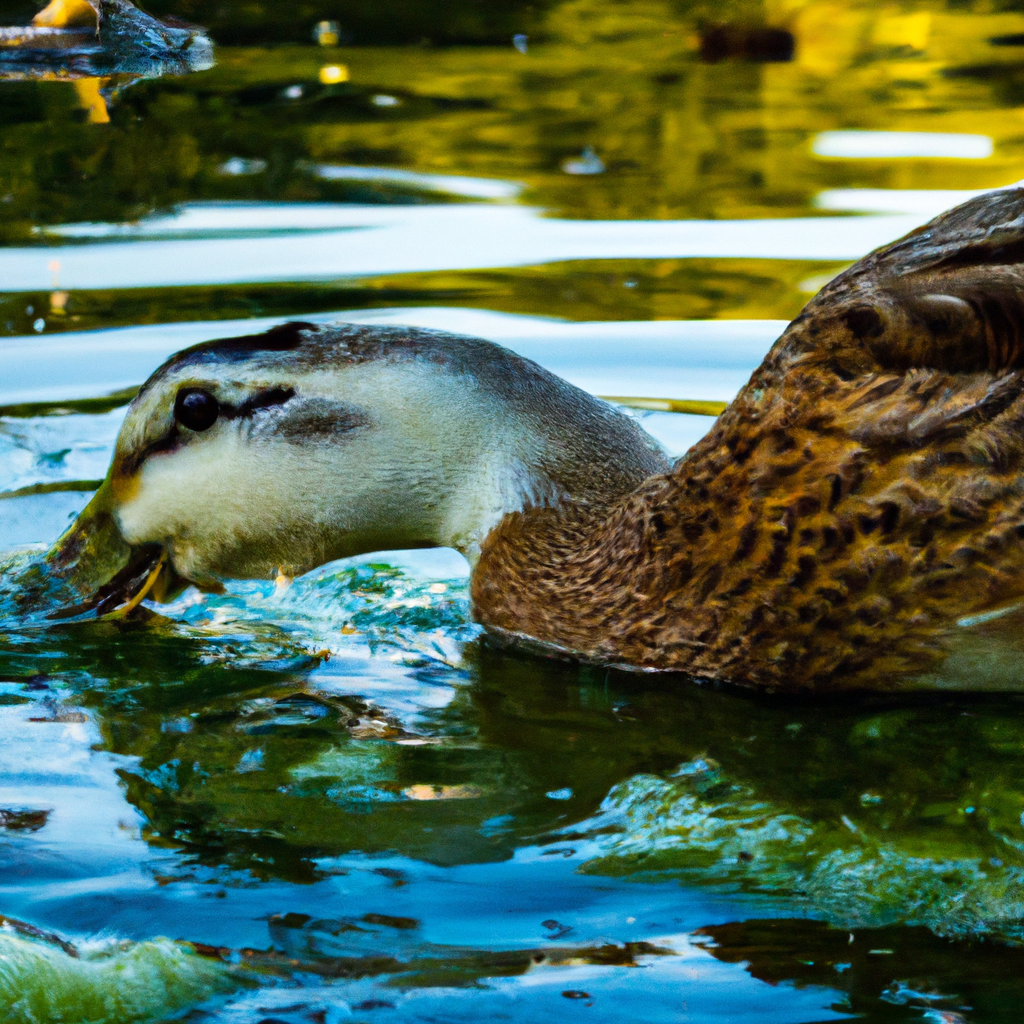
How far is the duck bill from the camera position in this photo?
4543 mm

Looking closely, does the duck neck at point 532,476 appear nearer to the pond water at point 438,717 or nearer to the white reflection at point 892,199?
the pond water at point 438,717

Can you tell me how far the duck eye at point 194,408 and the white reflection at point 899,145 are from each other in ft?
19.5

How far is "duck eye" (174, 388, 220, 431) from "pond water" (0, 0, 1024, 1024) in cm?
62

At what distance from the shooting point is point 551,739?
143 inches

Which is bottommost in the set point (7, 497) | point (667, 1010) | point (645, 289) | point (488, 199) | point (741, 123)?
point (667, 1010)

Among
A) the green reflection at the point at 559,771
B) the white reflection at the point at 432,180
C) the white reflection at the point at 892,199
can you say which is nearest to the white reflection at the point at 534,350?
the white reflection at the point at 892,199

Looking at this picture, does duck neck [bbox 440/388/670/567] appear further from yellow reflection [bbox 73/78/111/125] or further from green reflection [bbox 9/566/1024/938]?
yellow reflection [bbox 73/78/111/125]

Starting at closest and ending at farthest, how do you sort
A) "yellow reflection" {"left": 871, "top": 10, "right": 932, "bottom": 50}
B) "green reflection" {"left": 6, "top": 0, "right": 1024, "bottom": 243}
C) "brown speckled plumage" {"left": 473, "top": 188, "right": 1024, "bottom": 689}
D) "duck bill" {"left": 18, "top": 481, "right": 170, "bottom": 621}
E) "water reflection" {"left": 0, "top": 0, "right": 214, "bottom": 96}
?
"brown speckled plumage" {"left": 473, "top": 188, "right": 1024, "bottom": 689}, "duck bill" {"left": 18, "top": 481, "right": 170, "bottom": 621}, "water reflection" {"left": 0, "top": 0, "right": 214, "bottom": 96}, "green reflection" {"left": 6, "top": 0, "right": 1024, "bottom": 243}, "yellow reflection" {"left": 871, "top": 10, "right": 932, "bottom": 50}

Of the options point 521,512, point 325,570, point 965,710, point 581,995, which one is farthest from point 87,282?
point 581,995

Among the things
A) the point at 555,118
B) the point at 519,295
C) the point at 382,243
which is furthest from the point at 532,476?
the point at 555,118

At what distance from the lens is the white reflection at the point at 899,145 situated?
919cm

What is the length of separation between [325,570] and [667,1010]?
8.80ft

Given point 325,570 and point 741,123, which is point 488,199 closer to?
point 741,123

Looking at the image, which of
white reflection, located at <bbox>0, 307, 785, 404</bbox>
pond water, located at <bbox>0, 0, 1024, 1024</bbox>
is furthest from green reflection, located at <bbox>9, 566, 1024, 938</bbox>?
white reflection, located at <bbox>0, 307, 785, 404</bbox>
